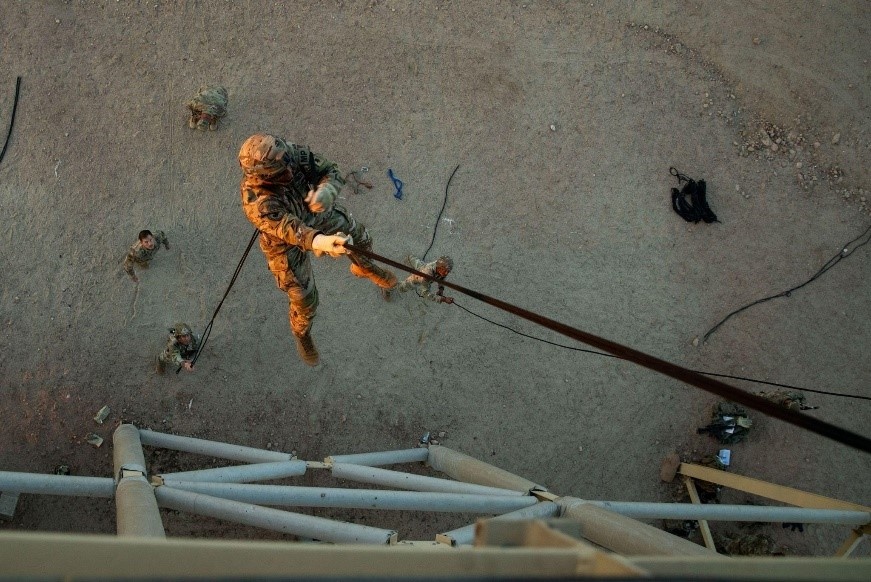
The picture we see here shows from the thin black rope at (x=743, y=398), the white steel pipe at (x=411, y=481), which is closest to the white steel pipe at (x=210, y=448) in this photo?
the white steel pipe at (x=411, y=481)

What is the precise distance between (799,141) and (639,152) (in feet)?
6.62

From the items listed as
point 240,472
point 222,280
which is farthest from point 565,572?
point 222,280

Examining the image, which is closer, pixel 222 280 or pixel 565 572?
pixel 565 572

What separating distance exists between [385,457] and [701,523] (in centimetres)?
342

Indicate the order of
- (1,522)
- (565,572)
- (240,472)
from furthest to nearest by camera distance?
(1,522)
(240,472)
(565,572)

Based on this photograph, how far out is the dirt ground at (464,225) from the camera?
7.85 m

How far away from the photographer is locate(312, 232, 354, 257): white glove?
211 inches

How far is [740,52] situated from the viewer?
8984 millimetres

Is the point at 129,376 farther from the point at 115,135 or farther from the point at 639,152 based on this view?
the point at 639,152

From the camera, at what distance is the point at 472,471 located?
6645 mm

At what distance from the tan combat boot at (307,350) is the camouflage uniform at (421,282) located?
1150 millimetres

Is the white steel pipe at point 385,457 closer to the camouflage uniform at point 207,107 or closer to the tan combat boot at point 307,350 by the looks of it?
the tan combat boot at point 307,350

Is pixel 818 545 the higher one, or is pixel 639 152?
pixel 639 152

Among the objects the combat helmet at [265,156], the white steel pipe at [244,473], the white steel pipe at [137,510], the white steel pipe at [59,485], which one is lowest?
the white steel pipe at [137,510]
